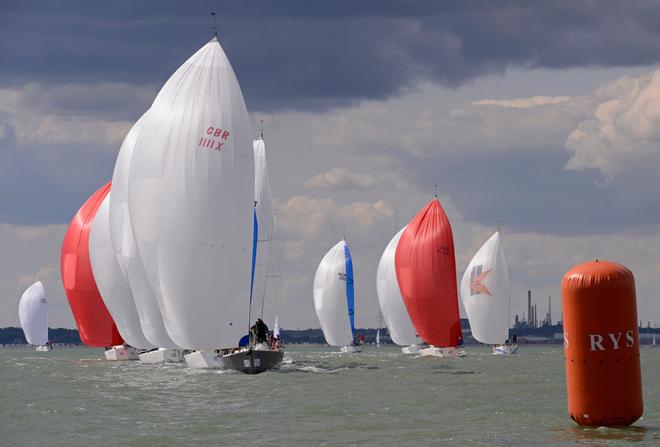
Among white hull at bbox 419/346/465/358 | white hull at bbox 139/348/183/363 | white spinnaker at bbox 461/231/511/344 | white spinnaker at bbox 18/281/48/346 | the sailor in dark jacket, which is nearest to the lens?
the sailor in dark jacket

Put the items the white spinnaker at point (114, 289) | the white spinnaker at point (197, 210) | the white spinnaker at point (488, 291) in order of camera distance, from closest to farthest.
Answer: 1. the white spinnaker at point (197, 210)
2. the white spinnaker at point (114, 289)
3. the white spinnaker at point (488, 291)

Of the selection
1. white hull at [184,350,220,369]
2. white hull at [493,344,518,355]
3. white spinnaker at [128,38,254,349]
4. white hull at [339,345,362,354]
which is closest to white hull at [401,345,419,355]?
white hull at [493,344,518,355]

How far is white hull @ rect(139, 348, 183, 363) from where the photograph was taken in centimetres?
A: 5775

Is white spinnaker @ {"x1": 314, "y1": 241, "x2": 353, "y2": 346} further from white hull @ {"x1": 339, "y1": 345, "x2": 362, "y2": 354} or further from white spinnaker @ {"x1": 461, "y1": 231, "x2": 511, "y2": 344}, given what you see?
white spinnaker @ {"x1": 461, "y1": 231, "x2": 511, "y2": 344}

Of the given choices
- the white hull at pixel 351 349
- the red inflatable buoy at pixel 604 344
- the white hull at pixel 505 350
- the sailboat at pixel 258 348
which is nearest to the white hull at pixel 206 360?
the sailboat at pixel 258 348

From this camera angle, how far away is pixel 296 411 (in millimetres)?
30766

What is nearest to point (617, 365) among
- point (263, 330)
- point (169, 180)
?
point (169, 180)

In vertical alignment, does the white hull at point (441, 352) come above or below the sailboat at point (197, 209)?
below

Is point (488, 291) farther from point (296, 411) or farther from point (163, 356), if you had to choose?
point (296, 411)

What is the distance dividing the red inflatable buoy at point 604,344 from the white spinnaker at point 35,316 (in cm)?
9866

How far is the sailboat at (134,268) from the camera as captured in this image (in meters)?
47.6

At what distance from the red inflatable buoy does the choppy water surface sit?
1.78 feet

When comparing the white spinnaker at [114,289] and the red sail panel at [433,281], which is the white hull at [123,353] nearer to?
the white spinnaker at [114,289]

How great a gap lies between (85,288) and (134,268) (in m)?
17.8
